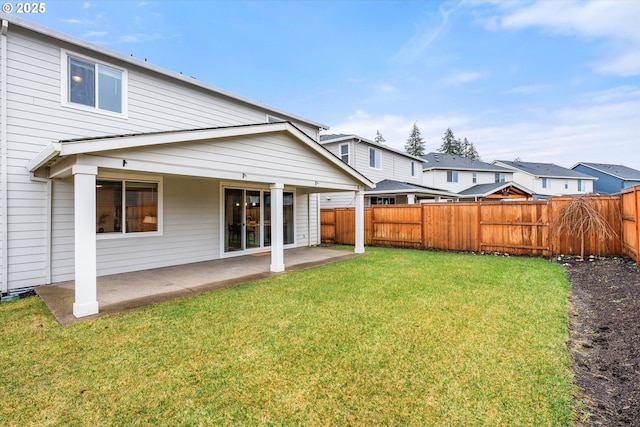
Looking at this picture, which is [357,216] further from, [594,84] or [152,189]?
[594,84]

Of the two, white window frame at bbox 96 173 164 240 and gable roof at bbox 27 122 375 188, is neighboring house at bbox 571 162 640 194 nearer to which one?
gable roof at bbox 27 122 375 188

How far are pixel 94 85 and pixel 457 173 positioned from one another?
28.7 meters

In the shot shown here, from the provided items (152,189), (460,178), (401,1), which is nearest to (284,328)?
(152,189)

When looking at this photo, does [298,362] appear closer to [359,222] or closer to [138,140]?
[138,140]

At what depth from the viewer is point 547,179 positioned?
34719mm

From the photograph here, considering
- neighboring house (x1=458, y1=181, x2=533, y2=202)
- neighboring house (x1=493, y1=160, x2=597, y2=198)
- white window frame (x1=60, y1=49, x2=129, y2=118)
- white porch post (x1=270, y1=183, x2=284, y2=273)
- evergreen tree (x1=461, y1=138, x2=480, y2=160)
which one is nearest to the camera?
white window frame (x1=60, y1=49, x2=129, y2=118)

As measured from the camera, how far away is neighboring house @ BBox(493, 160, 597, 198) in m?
34.0

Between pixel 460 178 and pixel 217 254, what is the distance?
26272 millimetres

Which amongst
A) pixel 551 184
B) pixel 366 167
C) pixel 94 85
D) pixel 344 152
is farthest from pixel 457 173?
pixel 94 85

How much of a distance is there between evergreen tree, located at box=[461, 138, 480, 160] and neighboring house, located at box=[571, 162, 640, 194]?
19340mm

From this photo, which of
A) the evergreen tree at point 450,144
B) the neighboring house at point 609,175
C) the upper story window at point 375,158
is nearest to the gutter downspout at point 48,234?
the upper story window at point 375,158

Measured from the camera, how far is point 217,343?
11.9 ft

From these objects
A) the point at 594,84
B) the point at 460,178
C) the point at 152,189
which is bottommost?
the point at 152,189

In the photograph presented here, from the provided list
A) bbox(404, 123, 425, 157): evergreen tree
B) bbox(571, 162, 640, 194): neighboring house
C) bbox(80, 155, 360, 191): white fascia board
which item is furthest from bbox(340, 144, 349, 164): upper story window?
bbox(404, 123, 425, 157): evergreen tree
